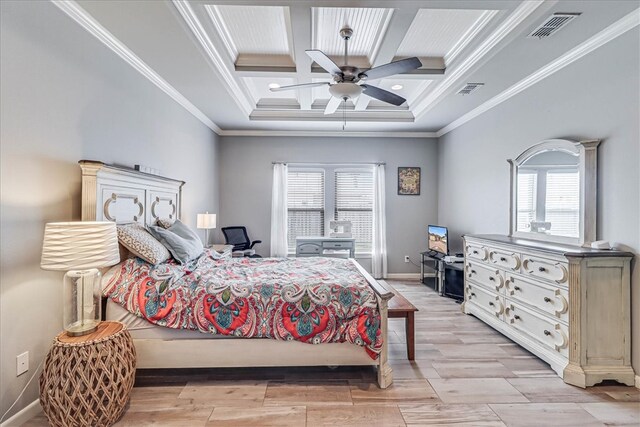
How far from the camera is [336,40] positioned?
10.2 ft

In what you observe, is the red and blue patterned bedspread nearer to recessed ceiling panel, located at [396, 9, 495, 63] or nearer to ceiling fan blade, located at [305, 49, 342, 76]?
ceiling fan blade, located at [305, 49, 342, 76]

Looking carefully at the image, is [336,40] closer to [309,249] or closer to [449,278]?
[309,249]

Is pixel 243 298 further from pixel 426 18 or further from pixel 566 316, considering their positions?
pixel 426 18

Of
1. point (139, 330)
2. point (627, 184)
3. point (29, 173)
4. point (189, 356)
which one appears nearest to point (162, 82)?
point (29, 173)

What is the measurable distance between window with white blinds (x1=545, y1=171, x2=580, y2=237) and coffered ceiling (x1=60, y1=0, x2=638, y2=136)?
1.07 meters

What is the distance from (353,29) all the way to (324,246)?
350cm

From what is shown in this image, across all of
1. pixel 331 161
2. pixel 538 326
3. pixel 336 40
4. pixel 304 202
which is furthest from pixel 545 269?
pixel 304 202

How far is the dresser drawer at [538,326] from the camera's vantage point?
97.0 inches

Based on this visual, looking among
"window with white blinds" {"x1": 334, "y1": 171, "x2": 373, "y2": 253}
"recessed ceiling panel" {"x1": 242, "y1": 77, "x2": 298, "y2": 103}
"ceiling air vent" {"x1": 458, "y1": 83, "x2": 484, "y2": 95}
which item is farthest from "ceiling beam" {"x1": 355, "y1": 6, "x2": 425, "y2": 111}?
"window with white blinds" {"x1": 334, "y1": 171, "x2": 373, "y2": 253}

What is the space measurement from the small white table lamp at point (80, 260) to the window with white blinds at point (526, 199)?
380 centimetres

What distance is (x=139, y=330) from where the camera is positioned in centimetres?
231

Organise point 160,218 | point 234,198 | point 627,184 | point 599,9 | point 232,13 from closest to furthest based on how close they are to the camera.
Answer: point 599,9, point 627,184, point 232,13, point 160,218, point 234,198

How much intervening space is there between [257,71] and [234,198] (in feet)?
9.32

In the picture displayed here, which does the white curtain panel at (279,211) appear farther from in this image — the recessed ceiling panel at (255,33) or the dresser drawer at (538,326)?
the dresser drawer at (538,326)
